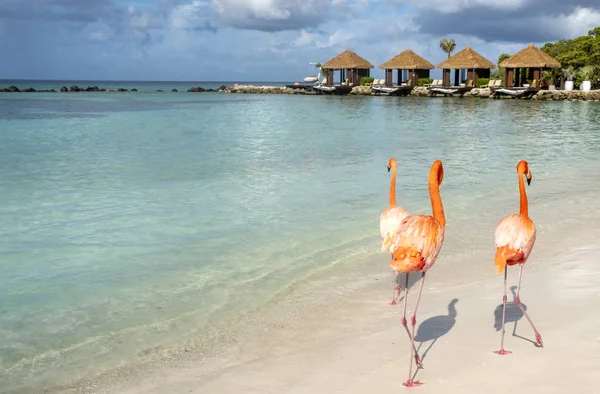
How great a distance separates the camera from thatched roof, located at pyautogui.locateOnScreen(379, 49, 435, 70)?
2680 inches

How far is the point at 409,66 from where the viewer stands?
67.9 m

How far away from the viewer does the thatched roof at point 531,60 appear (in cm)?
5659

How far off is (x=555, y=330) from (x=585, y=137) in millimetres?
22144

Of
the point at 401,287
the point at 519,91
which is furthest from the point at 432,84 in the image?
the point at 401,287

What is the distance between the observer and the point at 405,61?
68.8m

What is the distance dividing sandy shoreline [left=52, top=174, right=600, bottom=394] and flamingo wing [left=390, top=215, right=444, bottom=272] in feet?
2.66

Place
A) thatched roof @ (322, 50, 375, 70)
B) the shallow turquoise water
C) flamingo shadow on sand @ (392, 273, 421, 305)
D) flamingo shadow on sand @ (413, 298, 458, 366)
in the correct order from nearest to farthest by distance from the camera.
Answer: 1. flamingo shadow on sand @ (413, 298, 458, 366)
2. the shallow turquoise water
3. flamingo shadow on sand @ (392, 273, 421, 305)
4. thatched roof @ (322, 50, 375, 70)

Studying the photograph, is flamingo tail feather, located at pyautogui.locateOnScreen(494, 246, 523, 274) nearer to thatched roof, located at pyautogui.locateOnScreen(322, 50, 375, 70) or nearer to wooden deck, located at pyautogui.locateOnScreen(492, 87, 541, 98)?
wooden deck, located at pyautogui.locateOnScreen(492, 87, 541, 98)

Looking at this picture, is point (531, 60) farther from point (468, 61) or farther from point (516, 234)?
point (516, 234)

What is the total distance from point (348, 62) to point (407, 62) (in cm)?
763

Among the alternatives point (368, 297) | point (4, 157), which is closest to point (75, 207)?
point (368, 297)

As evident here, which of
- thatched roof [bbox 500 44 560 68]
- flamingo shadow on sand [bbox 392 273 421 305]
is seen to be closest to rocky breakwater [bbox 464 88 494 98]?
thatched roof [bbox 500 44 560 68]

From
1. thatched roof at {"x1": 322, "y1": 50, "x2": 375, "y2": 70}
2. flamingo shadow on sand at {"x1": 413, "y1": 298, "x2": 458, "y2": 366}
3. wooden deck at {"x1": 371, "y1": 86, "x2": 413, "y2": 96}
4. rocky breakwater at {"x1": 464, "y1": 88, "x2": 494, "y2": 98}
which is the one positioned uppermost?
thatched roof at {"x1": 322, "y1": 50, "x2": 375, "y2": 70}

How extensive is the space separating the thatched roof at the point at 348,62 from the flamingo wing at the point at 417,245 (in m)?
69.1
